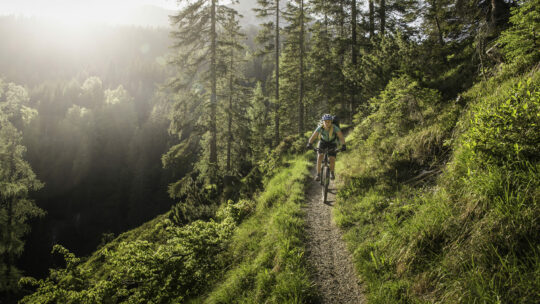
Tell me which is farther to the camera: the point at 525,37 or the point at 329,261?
the point at 525,37

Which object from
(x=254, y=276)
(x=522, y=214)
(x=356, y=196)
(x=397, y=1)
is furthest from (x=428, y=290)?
(x=397, y=1)

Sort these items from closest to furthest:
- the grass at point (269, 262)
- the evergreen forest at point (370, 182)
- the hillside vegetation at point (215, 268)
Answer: the evergreen forest at point (370, 182)
the grass at point (269, 262)
the hillside vegetation at point (215, 268)

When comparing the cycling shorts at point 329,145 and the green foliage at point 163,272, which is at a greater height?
the cycling shorts at point 329,145

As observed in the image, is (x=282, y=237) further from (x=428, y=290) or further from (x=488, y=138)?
(x=488, y=138)

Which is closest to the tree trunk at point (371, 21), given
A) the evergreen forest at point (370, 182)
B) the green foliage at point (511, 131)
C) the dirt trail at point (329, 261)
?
the evergreen forest at point (370, 182)

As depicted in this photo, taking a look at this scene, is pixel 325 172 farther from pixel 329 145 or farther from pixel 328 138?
pixel 328 138

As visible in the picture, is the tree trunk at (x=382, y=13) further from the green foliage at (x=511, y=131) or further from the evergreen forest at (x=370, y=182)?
the green foliage at (x=511, y=131)

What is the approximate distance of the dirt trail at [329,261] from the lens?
366 cm

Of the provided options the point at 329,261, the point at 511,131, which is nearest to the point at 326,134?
the point at 329,261

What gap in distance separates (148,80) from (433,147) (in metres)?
91.5

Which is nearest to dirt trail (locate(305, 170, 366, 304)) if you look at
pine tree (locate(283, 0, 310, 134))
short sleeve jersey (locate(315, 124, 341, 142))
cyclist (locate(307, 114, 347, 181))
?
cyclist (locate(307, 114, 347, 181))

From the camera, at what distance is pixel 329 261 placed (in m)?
4.46

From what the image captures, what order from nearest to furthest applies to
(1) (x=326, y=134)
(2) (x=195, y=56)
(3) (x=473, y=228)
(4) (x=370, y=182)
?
(3) (x=473, y=228)
(4) (x=370, y=182)
(1) (x=326, y=134)
(2) (x=195, y=56)

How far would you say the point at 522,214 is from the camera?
2617 millimetres
